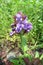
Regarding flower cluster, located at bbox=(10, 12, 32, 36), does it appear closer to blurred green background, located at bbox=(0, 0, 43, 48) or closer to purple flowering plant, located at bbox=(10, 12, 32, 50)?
purple flowering plant, located at bbox=(10, 12, 32, 50)

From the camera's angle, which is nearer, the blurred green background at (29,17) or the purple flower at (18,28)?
the purple flower at (18,28)

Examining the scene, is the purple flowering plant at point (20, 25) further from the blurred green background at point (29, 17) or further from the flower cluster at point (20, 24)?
the blurred green background at point (29, 17)

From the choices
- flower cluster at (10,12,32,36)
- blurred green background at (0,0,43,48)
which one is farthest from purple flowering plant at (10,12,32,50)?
blurred green background at (0,0,43,48)

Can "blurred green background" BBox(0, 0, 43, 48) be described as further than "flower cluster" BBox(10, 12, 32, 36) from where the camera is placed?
Yes

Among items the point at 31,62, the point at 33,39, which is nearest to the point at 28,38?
the point at 33,39

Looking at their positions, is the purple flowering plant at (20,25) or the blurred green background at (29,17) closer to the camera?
the purple flowering plant at (20,25)

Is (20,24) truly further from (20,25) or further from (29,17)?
(29,17)

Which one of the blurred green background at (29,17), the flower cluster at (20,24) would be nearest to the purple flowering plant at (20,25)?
the flower cluster at (20,24)

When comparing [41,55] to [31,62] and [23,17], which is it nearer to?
[31,62]

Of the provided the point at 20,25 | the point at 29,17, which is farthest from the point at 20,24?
the point at 29,17

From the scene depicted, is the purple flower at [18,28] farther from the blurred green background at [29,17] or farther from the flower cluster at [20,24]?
the blurred green background at [29,17]
